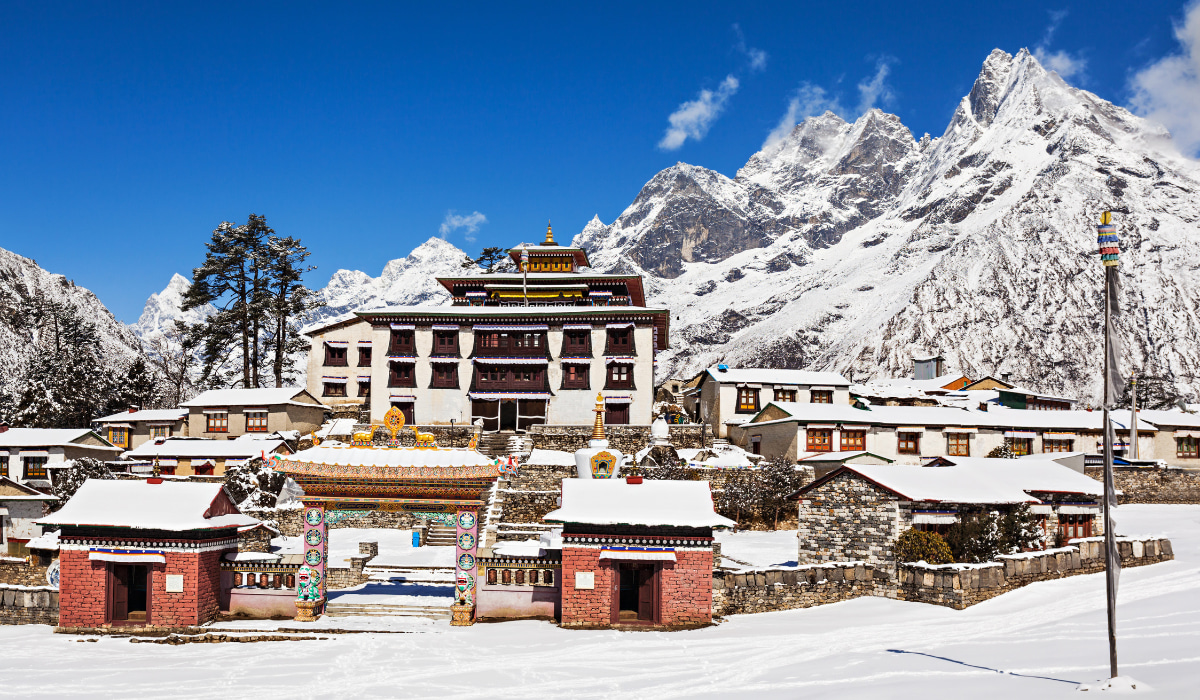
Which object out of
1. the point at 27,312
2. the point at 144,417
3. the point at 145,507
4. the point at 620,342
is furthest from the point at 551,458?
→ the point at 27,312

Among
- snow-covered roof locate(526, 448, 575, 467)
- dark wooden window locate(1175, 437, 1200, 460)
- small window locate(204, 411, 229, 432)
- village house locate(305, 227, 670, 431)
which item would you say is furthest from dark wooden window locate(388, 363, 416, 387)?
dark wooden window locate(1175, 437, 1200, 460)

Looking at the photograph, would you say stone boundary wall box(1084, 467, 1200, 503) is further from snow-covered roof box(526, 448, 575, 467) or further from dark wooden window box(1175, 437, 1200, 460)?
snow-covered roof box(526, 448, 575, 467)

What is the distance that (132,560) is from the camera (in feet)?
59.2

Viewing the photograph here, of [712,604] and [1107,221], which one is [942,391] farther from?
[1107,221]

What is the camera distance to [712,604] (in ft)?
62.4

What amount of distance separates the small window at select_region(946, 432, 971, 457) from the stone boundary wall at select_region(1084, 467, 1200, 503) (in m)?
5.51

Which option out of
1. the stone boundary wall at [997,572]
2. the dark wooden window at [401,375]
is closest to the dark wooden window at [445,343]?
the dark wooden window at [401,375]

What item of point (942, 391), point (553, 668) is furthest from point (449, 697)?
point (942, 391)

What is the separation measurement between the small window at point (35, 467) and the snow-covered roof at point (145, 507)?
30029 mm

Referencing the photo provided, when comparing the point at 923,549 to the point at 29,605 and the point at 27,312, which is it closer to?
the point at 29,605

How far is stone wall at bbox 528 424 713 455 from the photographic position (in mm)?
42281

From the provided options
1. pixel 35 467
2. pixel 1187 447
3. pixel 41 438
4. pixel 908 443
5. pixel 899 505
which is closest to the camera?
pixel 899 505

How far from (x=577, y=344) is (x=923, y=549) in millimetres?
30620

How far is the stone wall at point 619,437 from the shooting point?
4228 cm
